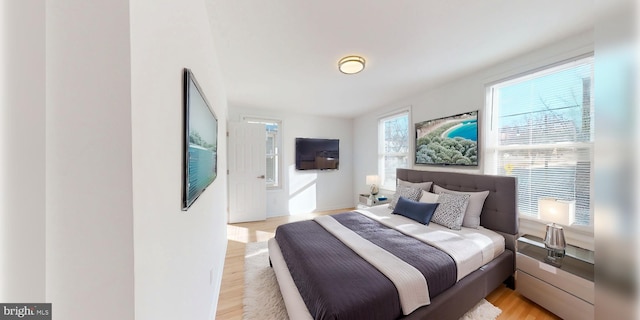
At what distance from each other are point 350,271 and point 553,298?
1.72 m

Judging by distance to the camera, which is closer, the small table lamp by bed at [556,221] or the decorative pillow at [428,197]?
the small table lamp by bed at [556,221]

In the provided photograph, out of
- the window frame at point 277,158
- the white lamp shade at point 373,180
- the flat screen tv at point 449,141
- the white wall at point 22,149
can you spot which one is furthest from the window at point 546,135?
the window frame at point 277,158

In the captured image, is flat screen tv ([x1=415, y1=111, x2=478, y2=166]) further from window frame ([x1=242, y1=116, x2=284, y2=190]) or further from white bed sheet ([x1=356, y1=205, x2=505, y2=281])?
window frame ([x1=242, y1=116, x2=284, y2=190])

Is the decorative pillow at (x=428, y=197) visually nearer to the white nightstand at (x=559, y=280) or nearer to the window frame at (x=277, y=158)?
the white nightstand at (x=559, y=280)

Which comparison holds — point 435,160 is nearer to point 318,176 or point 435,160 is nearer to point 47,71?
point 318,176

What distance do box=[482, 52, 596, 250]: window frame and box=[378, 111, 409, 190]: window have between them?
1.32 meters

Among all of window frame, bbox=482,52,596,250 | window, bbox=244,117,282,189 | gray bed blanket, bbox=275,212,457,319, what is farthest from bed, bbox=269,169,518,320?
window, bbox=244,117,282,189

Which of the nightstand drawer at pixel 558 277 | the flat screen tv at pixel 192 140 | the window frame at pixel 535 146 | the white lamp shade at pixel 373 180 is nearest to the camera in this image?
the flat screen tv at pixel 192 140

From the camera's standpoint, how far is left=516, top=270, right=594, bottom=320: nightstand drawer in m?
1.55

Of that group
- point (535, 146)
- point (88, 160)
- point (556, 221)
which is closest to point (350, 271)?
point (88, 160)

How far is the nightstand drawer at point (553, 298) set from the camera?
5.08 feet

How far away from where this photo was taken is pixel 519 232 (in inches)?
90.6

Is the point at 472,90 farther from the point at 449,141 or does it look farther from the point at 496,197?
the point at 496,197

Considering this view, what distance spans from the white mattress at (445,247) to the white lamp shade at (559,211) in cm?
48
